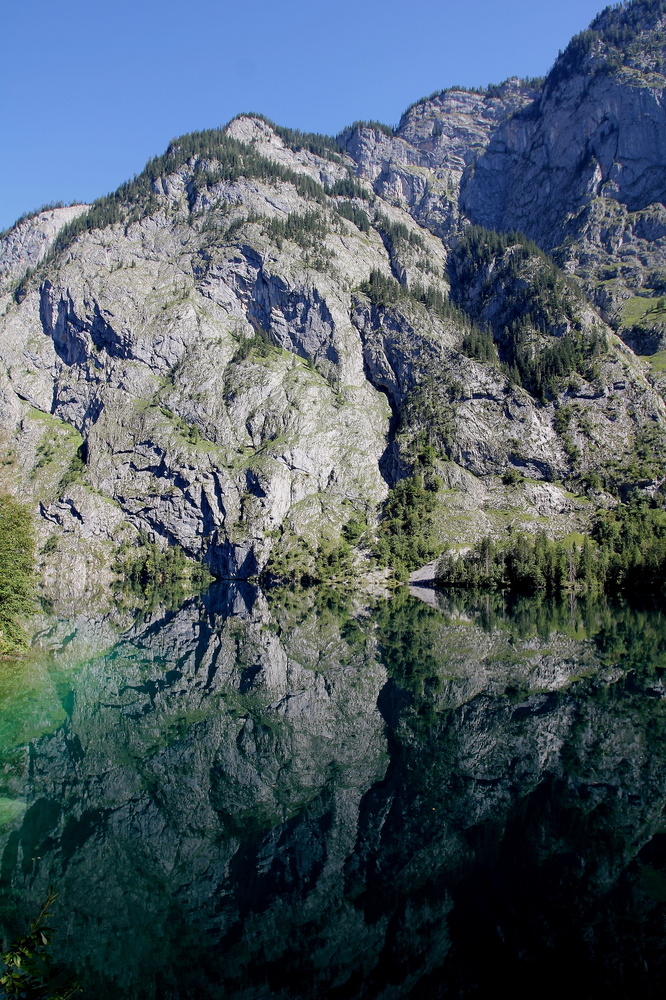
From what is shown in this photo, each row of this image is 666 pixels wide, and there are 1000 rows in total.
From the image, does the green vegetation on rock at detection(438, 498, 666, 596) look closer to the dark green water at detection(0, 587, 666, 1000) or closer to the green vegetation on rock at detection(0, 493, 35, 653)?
the dark green water at detection(0, 587, 666, 1000)

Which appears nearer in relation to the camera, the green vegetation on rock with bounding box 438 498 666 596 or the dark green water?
the dark green water

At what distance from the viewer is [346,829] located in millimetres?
22406

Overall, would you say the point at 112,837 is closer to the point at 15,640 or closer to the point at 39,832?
the point at 39,832

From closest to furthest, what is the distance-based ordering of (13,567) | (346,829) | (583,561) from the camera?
1. (346,829)
2. (13,567)
3. (583,561)

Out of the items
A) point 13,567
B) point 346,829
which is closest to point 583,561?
point 346,829

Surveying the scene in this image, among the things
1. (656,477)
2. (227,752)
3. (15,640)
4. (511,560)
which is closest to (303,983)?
(227,752)

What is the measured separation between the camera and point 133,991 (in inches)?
560

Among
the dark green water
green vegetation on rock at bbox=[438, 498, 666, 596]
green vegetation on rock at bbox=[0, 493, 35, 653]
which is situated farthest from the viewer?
green vegetation on rock at bbox=[438, 498, 666, 596]

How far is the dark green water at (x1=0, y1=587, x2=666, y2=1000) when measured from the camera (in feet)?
47.9

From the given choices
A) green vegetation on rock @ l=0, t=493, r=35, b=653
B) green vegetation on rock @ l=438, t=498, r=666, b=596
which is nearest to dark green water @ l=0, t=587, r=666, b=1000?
green vegetation on rock @ l=0, t=493, r=35, b=653

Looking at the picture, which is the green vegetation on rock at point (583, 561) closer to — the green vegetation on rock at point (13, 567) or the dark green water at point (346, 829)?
the dark green water at point (346, 829)

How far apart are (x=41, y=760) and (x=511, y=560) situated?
358 ft

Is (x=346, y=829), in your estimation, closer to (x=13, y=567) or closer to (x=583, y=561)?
(x=13, y=567)

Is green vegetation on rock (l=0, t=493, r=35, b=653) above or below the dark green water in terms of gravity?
above
